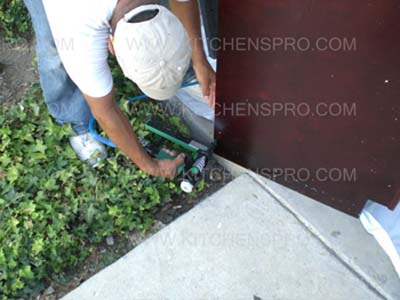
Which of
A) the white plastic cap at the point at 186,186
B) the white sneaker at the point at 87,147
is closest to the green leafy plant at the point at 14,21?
the white sneaker at the point at 87,147

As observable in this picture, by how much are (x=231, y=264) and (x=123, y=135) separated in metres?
0.72

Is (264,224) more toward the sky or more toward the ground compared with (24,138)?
more toward the ground

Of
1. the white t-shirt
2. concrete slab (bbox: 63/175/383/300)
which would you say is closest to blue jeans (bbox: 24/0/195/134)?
the white t-shirt

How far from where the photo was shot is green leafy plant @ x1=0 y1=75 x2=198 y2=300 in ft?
6.82

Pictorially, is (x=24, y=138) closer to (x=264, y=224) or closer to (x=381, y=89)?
(x=264, y=224)

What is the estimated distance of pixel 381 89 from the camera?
63.6 inches

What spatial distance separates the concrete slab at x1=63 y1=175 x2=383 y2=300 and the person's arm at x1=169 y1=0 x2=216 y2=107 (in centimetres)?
59

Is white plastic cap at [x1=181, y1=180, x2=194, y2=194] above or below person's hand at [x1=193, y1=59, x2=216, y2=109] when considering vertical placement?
below

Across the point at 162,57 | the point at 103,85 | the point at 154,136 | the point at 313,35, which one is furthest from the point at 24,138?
the point at 313,35

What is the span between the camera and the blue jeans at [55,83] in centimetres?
212

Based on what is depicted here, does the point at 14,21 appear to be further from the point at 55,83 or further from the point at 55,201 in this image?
the point at 55,201

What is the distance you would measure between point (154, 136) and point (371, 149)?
45.3 inches

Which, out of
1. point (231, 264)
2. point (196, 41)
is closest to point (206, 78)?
point (196, 41)

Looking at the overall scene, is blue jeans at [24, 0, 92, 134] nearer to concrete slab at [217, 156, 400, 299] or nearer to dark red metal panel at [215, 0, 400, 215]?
dark red metal panel at [215, 0, 400, 215]
